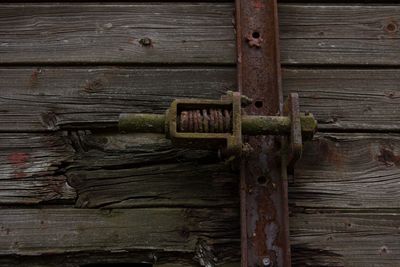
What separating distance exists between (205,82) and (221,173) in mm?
319

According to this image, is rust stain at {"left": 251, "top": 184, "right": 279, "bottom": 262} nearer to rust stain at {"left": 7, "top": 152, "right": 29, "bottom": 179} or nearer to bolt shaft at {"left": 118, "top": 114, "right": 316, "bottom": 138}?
bolt shaft at {"left": 118, "top": 114, "right": 316, "bottom": 138}

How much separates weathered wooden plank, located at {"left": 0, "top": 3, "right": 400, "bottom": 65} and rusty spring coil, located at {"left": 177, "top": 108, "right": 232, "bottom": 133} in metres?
0.41

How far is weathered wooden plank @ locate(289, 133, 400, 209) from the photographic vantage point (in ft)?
5.63

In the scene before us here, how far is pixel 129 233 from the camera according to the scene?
166cm

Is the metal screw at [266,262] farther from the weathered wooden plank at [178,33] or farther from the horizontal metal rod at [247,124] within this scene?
the weathered wooden plank at [178,33]

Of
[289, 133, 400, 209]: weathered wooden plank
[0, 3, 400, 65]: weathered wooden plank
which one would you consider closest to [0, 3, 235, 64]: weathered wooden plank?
[0, 3, 400, 65]: weathered wooden plank

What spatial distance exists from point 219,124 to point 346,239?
54 centimetres

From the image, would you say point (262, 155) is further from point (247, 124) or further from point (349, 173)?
point (349, 173)

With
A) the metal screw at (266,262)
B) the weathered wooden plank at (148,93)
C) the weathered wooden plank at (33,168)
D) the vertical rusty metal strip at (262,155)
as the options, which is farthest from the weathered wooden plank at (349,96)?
the weathered wooden plank at (33,168)

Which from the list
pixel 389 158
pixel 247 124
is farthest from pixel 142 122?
pixel 389 158

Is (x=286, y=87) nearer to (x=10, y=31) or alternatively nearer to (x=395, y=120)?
(x=395, y=120)

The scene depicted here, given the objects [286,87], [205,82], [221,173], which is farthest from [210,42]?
[221,173]

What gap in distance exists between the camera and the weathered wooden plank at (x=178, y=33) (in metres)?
1.89

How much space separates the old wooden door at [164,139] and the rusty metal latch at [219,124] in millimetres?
215
